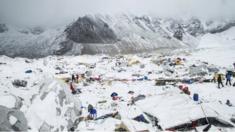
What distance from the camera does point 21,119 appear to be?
14.1 meters

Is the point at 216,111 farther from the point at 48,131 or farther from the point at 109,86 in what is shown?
the point at 109,86

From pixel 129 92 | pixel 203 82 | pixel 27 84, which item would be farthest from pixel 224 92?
pixel 27 84

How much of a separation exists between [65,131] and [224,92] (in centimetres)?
1428

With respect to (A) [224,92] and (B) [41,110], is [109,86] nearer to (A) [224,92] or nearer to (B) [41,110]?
(A) [224,92]

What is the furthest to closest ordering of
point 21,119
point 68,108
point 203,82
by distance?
1. point 203,82
2. point 68,108
3. point 21,119

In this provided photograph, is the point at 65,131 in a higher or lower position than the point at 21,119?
lower

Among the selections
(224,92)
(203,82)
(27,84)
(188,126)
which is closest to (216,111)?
(188,126)

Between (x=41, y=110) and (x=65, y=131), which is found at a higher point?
(x=41, y=110)

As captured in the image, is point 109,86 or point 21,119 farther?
point 109,86

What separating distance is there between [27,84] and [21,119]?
51.4 ft

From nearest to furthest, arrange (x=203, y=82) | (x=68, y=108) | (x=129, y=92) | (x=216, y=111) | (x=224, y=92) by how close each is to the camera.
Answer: (x=216, y=111) < (x=68, y=108) < (x=224, y=92) < (x=129, y=92) < (x=203, y=82)

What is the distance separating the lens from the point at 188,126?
602 inches

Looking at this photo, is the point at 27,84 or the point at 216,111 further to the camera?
the point at 27,84

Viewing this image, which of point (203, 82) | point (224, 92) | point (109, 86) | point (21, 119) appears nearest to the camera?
point (21, 119)
